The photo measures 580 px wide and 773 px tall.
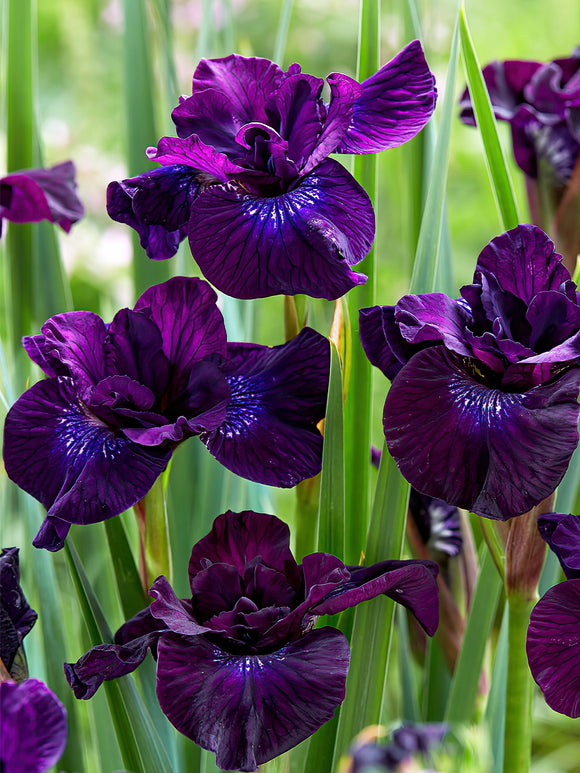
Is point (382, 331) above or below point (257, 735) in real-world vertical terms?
above

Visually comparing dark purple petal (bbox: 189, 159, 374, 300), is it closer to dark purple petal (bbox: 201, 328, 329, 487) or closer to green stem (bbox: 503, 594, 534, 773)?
dark purple petal (bbox: 201, 328, 329, 487)

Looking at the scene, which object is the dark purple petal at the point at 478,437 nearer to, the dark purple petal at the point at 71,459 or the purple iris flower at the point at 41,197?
Result: the dark purple petal at the point at 71,459

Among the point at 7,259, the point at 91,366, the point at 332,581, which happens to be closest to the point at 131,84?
the point at 7,259

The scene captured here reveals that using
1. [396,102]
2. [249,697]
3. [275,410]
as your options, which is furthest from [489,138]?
[249,697]

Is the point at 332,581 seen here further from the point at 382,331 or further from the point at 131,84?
the point at 131,84

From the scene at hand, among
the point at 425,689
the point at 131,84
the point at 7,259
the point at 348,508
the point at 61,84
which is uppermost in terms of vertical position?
the point at 61,84

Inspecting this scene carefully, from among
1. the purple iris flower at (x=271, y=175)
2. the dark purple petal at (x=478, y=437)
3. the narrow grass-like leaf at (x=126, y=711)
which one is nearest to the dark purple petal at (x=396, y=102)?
the purple iris flower at (x=271, y=175)

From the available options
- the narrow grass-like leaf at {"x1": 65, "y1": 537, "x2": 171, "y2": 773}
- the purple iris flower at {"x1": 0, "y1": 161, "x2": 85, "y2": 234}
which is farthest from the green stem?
the purple iris flower at {"x1": 0, "y1": 161, "x2": 85, "y2": 234}
